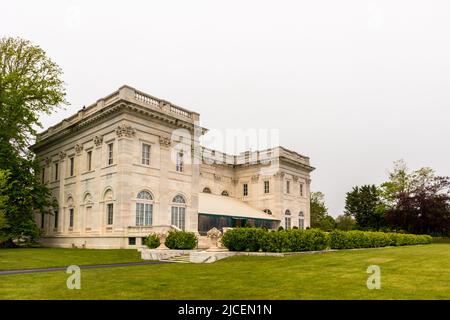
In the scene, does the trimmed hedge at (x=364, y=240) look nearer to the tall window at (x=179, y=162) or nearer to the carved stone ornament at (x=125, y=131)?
the tall window at (x=179, y=162)

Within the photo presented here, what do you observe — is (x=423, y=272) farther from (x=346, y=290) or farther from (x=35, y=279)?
(x=35, y=279)

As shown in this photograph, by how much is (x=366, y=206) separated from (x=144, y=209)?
44.6 metres

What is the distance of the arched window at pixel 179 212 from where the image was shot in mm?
32125

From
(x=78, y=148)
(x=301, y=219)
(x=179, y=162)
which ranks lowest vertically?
(x=301, y=219)

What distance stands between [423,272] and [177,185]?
22851 mm

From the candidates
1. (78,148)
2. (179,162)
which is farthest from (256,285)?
(78,148)

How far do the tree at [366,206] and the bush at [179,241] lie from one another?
43.8 meters

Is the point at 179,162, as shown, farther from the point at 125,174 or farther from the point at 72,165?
the point at 72,165

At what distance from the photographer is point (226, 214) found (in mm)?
39938

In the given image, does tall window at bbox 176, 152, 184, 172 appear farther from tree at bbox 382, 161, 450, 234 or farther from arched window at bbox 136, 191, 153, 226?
tree at bbox 382, 161, 450, 234

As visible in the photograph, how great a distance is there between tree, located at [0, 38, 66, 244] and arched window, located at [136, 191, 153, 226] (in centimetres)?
909

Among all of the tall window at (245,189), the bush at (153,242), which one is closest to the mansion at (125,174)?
the bush at (153,242)

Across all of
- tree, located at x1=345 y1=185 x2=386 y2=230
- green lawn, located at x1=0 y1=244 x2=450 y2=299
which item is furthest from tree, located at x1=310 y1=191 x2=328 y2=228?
green lawn, located at x1=0 y1=244 x2=450 y2=299

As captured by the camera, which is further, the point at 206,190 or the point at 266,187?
the point at 266,187
